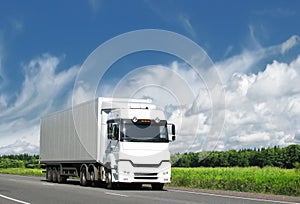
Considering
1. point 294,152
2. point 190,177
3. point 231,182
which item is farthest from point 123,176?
point 294,152

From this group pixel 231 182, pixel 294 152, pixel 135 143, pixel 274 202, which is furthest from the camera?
pixel 294 152

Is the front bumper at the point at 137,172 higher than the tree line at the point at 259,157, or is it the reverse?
the tree line at the point at 259,157

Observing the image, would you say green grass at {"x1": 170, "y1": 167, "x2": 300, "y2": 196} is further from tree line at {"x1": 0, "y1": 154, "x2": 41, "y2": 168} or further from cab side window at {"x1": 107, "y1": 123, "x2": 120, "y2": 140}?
tree line at {"x1": 0, "y1": 154, "x2": 41, "y2": 168}

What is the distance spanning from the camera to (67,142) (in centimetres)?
3017

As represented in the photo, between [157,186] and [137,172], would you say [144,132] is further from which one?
[157,186]

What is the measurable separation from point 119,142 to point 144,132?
1.21 meters

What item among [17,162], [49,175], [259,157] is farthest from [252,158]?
[49,175]

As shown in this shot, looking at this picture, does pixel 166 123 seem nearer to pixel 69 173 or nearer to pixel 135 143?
pixel 135 143

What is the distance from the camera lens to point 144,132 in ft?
76.7

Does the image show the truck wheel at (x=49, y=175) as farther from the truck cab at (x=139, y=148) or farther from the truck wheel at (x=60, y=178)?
the truck cab at (x=139, y=148)

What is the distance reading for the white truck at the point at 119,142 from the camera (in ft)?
76.1

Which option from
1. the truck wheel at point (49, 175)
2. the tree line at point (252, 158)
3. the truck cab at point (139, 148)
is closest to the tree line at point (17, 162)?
the tree line at point (252, 158)

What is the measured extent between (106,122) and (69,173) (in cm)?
642

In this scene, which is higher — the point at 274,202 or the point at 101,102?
the point at 101,102
